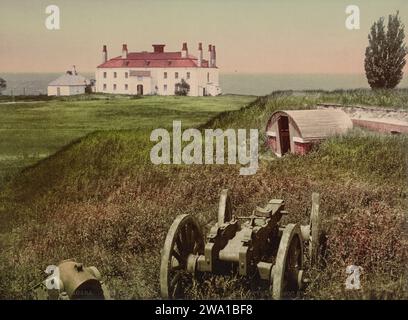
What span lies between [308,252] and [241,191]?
5.41 ft

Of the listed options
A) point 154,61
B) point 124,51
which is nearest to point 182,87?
point 154,61

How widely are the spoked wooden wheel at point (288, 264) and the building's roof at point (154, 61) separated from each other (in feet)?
11.2

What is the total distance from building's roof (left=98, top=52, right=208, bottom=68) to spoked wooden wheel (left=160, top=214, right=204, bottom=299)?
117 inches

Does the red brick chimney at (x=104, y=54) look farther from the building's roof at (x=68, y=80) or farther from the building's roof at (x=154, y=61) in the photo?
the building's roof at (x=68, y=80)

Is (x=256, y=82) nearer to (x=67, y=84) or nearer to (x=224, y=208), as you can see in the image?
(x=224, y=208)

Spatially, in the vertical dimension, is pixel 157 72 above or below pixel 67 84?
above

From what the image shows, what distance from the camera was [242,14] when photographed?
24.4 feet

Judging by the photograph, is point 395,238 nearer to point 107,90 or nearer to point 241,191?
point 241,191

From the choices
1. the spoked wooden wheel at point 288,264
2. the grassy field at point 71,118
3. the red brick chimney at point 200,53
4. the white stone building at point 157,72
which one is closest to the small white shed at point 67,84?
the grassy field at point 71,118

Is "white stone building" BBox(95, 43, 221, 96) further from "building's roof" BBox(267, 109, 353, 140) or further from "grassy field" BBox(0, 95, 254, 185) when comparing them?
"building's roof" BBox(267, 109, 353, 140)

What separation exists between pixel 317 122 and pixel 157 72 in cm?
277

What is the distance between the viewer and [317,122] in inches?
315
